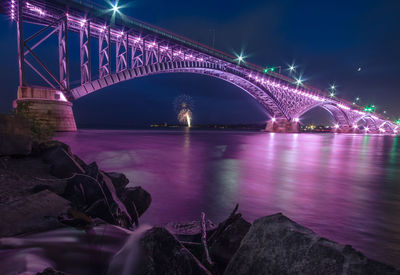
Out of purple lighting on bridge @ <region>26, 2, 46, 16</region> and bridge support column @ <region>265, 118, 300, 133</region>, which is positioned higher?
purple lighting on bridge @ <region>26, 2, 46, 16</region>

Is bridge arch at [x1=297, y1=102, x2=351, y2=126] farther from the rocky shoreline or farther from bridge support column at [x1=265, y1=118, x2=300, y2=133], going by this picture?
the rocky shoreline

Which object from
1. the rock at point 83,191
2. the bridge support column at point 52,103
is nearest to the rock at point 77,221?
the rock at point 83,191

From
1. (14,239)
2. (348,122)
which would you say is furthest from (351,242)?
(348,122)

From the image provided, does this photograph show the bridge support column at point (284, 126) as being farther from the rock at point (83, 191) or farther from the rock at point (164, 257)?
the rock at point (164, 257)

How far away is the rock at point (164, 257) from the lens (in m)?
1.71

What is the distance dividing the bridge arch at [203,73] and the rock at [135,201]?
2675 centimetres

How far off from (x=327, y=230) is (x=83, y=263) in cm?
393

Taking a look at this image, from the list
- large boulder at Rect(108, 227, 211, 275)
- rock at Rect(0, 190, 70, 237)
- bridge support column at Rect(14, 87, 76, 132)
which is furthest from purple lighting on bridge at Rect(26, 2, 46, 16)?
large boulder at Rect(108, 227, 211, 275)

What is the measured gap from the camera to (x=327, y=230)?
387 centimetres

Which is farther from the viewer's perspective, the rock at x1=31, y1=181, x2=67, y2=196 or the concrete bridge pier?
the concrete bridge pier

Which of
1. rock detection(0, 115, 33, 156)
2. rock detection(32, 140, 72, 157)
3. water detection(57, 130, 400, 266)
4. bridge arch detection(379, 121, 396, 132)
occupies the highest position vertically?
bridge arch detection(379, 121, 396, 132)

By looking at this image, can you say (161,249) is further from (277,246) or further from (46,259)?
(46,259)

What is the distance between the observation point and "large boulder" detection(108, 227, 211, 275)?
1709mm

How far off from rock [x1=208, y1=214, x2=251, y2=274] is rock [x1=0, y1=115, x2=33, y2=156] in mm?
5844
